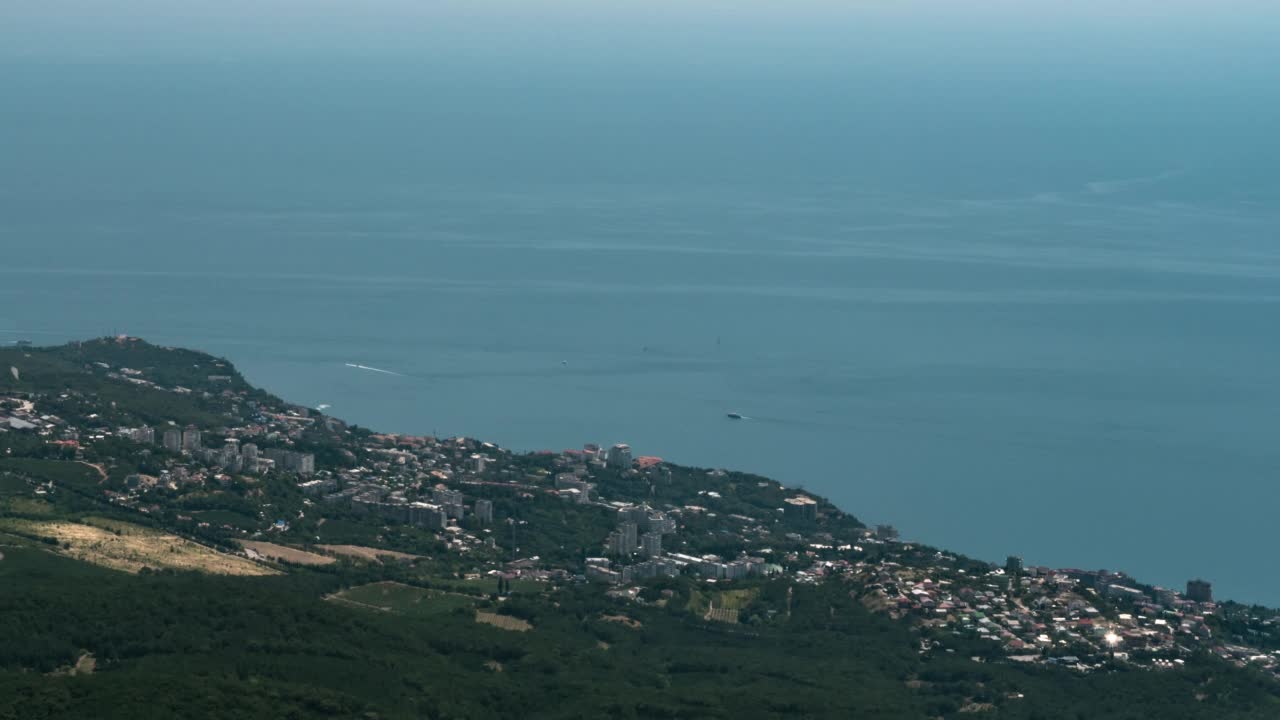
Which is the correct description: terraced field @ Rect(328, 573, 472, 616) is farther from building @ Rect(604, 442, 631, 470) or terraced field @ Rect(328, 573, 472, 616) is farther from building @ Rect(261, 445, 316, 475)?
building @ Rect(604, 442, 631, 470)

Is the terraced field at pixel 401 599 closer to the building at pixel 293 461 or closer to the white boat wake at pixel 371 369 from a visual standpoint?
the building at pixel 293 461

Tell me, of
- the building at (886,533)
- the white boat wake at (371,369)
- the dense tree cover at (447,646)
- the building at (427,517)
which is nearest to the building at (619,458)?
the building at (886,533)

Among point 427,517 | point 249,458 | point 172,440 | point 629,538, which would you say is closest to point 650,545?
point 629,538

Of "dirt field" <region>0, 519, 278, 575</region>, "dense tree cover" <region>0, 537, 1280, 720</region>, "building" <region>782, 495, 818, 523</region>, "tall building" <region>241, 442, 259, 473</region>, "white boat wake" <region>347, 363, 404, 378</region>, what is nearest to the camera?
"dense tree cover" <region>0, 537, 1280, 720</region>

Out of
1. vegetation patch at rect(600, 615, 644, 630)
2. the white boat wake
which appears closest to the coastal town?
vegetation patch at rect(600, 615, 644, 630)

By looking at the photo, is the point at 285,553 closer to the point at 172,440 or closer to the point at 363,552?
the point at 363,552

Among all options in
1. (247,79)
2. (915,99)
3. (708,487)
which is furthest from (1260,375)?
(247,79)
